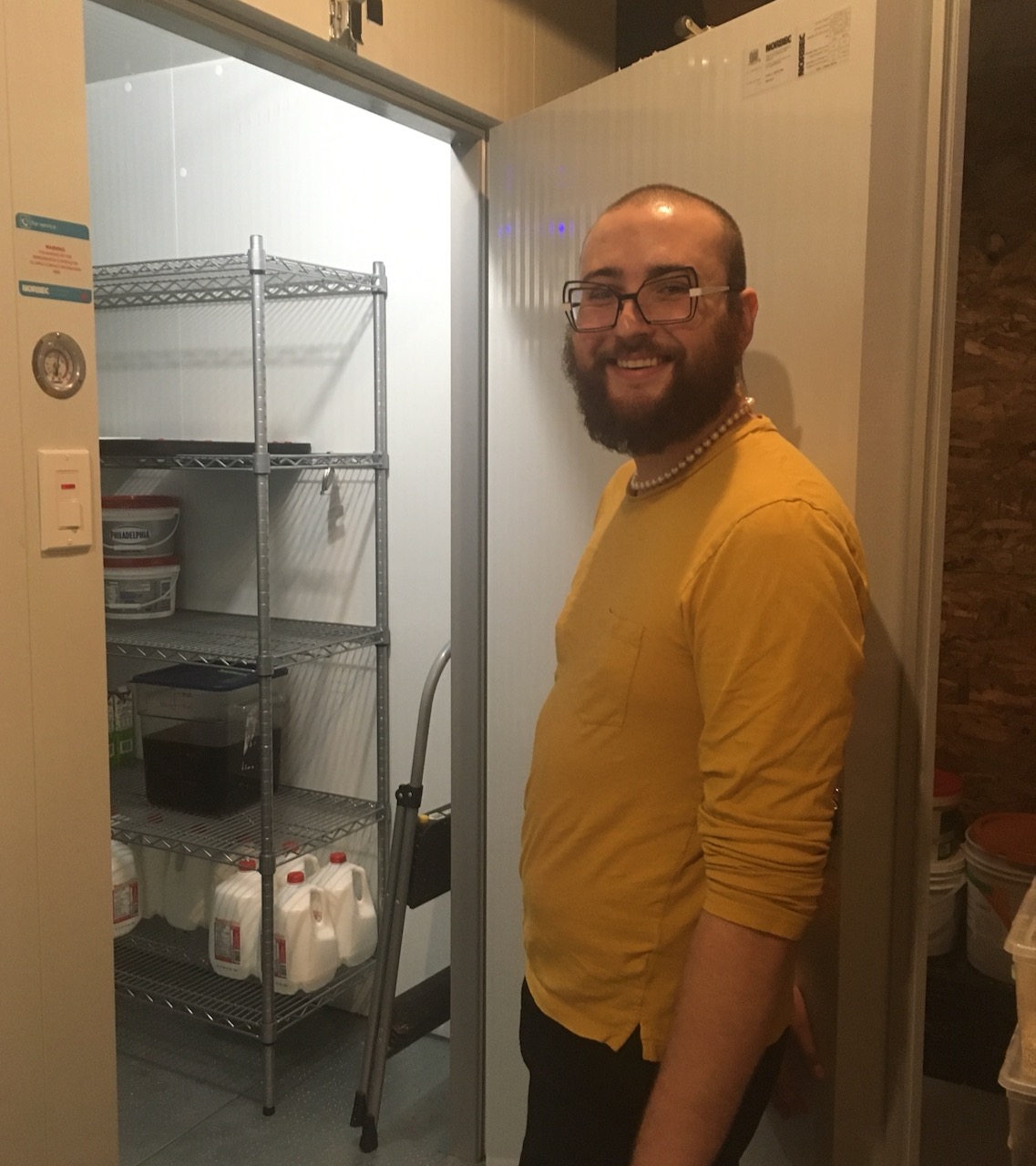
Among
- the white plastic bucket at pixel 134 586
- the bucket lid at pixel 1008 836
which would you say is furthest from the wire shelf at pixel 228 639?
the bucket lid at pixel 1008 836

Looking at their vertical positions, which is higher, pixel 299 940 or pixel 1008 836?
pixel 1008 836

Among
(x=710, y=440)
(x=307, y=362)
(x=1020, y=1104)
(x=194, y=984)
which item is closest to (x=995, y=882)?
(x=1020, y=1104)

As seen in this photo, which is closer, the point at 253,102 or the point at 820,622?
the point at 820,622

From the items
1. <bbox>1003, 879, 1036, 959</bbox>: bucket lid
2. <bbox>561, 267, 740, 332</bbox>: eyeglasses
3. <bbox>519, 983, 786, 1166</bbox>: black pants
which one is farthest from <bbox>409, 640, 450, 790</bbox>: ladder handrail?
<bbox>1003, 879, 1036, 959</bbox>: bucket lid

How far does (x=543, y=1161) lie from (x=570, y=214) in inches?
51.3

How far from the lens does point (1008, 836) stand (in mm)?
1800

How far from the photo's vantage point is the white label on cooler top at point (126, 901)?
8.05 feet

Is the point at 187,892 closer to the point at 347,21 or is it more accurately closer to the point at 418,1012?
the point at 418,1012

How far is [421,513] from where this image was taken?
2486mm

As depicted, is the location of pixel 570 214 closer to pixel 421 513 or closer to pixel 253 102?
pixel 421 513

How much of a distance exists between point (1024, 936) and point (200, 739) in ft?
6.44

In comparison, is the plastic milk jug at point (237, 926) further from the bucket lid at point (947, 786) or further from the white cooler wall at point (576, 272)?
the bucket lid at point (947, 786)

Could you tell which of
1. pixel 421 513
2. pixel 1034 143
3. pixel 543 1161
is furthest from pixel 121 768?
pixel 1034 143

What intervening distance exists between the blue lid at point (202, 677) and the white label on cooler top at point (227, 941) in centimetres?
53
